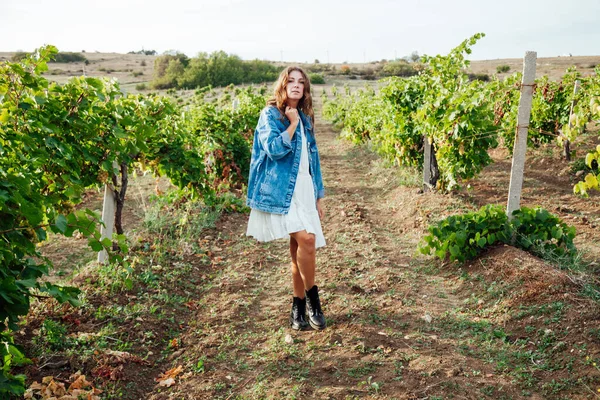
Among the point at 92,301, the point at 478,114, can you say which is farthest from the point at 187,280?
the point at 478,114

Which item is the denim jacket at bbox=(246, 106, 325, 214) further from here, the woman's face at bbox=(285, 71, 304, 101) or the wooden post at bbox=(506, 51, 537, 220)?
the wooden post at bbox=(506, 51, 537, 220)

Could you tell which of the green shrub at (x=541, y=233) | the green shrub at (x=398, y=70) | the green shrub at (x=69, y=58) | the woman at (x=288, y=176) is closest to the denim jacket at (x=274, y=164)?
the woman at (x=288, y=176)

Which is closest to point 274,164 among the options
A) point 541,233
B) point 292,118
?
point 292,118

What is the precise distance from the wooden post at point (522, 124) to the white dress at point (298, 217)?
6.47 ft

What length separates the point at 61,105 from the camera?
3426 millimetres

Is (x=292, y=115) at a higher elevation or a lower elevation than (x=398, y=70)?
lower

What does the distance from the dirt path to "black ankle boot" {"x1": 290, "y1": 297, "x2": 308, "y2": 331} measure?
6 centimetres

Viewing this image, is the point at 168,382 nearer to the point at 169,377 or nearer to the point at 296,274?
the point at 169,377

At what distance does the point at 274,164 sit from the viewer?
3.13m

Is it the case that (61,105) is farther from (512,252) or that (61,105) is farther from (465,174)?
(465,174)

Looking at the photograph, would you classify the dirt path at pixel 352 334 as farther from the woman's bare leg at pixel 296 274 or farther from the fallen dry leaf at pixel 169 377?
the woman's bare leg at pixel 296 274

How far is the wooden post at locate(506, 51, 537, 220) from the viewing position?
402 cm

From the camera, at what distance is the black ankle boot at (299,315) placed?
133 inches

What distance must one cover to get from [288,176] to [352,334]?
116 cm
